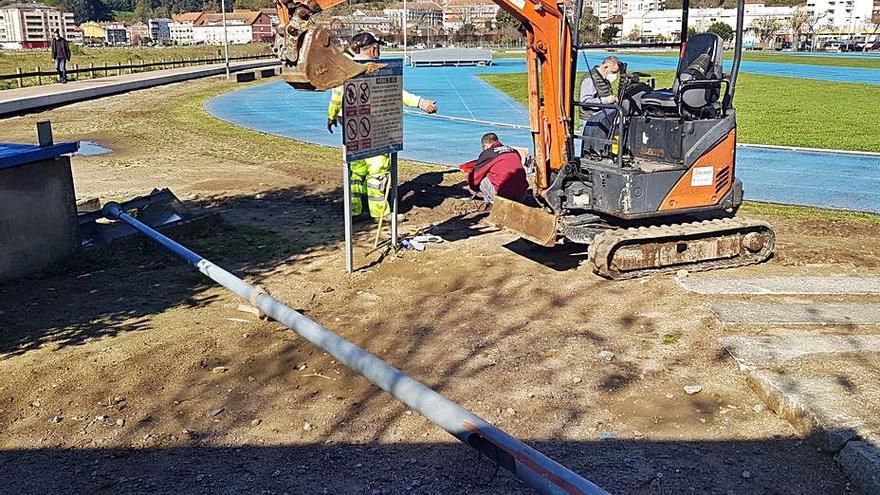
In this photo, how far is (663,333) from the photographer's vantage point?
6.59m

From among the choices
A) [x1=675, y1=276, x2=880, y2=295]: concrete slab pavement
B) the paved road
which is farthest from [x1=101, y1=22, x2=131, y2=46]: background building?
[x1=675, y1=276, x2=880, y2=295]: concrete slab pavement

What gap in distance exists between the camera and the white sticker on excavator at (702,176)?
27.2ft

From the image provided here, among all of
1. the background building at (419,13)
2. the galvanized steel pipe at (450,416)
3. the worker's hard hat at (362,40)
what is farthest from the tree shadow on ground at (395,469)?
the background building at (419,13)

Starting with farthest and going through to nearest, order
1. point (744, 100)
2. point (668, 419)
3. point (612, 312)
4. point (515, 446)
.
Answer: point (744, 100), point (612, 312), point (668, 419), point (515, 446)

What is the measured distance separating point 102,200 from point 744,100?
76.6 ft

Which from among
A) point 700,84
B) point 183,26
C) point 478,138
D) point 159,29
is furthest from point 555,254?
point 159,29

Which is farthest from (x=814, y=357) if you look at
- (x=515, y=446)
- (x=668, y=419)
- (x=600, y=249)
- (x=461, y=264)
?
(x=461, y=264)

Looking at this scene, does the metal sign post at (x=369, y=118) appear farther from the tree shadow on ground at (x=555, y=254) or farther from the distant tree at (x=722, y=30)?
the distant tree at (x=722, y=30)

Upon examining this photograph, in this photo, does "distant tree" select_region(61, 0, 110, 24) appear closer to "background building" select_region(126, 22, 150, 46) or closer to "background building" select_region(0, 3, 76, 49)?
"background building" select_region(0, 3, 76, 49)

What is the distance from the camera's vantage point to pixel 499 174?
434 inches

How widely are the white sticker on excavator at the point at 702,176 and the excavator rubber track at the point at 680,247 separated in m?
0.44

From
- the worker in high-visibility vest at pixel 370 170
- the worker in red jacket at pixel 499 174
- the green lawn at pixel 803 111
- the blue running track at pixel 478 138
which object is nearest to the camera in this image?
the worker in high-visibility vest at pixel 370 170

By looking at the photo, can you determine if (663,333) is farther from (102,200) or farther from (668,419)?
(102,200)

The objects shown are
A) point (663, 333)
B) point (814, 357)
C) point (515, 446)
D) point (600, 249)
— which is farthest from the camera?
point (600, 249)
